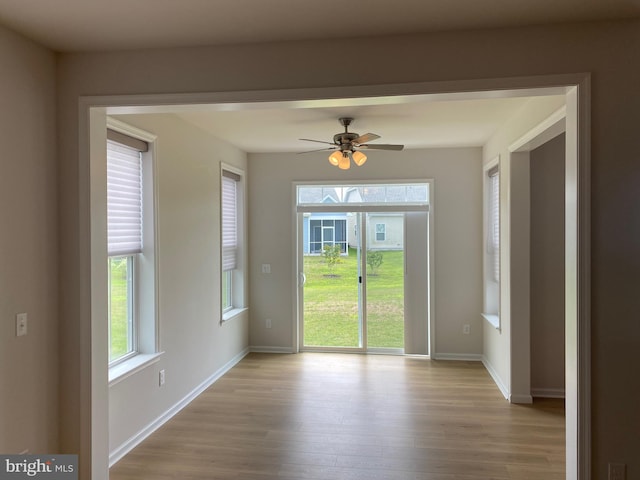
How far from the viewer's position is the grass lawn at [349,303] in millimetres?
5582

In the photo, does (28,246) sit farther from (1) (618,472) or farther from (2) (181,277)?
(1) (618,472)

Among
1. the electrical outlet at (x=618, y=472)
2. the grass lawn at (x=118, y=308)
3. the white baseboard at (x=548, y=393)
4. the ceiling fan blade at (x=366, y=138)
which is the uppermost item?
the ceiling fan blade at (x=366, y=138)

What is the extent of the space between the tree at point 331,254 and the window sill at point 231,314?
1261mm

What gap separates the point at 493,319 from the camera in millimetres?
4801

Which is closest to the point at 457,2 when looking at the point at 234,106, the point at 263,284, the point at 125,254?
the point at 234,106

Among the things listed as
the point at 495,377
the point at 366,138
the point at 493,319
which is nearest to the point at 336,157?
the point at 366,138

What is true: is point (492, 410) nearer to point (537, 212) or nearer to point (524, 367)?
point (524, 367)

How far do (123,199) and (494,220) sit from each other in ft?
12.7

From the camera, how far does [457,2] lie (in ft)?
6.16

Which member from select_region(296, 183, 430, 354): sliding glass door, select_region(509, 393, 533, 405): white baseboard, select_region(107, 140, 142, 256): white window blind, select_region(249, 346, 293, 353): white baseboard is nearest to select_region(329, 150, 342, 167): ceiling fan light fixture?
select_region(107, 140, 142, 256): white window blind

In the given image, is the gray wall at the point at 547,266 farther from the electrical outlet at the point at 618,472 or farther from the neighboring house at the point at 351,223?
the electrical outlet at the point at 618,472

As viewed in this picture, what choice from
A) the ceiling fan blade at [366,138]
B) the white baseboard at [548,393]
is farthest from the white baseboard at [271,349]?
the ceiling fan blade at [366,138]

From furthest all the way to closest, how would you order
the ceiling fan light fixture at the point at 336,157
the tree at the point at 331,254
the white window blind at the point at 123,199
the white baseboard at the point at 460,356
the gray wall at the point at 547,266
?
the tree at the point at 331,254, the white baseboard at the point at 460,356, the gray wall at the point at 547,266, the ceiling fan light fixture at the point at 336,157, the white window blind at the point at 123,199

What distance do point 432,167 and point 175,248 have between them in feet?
10.9
